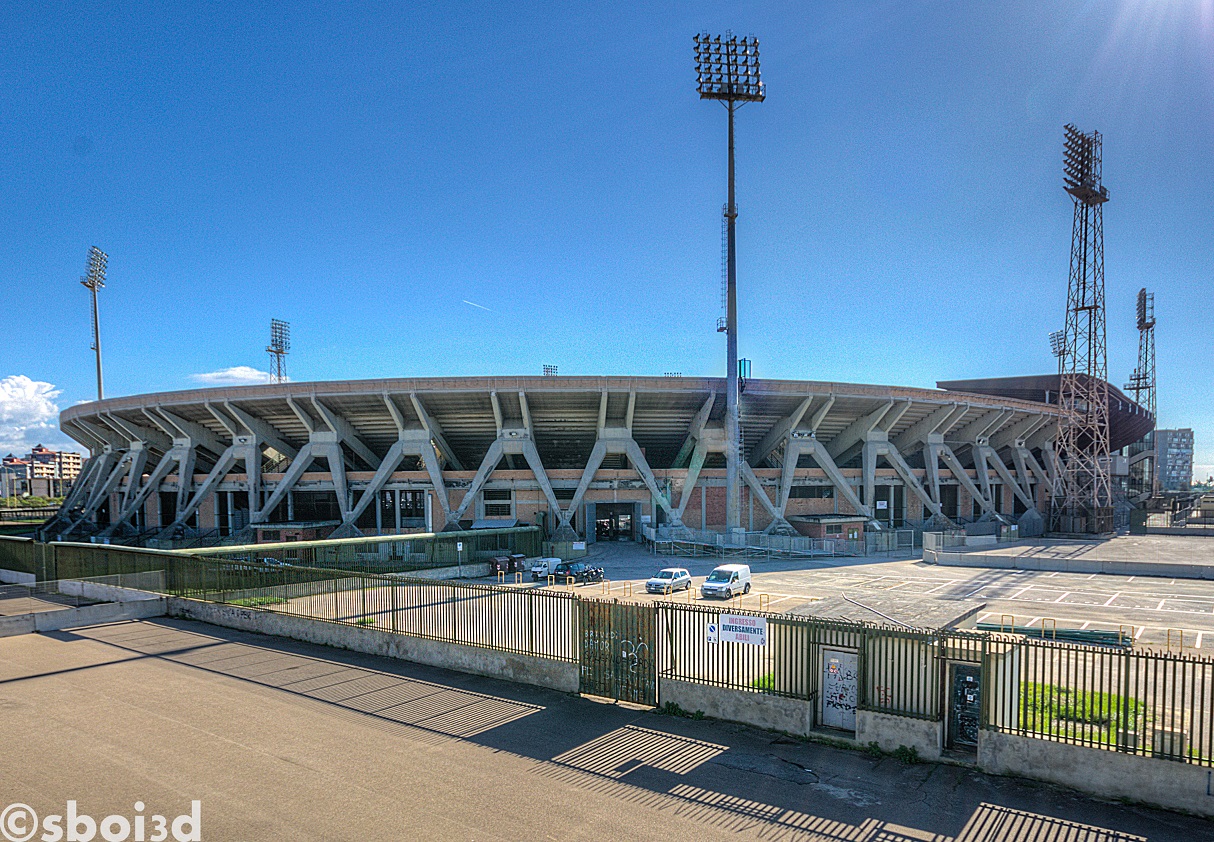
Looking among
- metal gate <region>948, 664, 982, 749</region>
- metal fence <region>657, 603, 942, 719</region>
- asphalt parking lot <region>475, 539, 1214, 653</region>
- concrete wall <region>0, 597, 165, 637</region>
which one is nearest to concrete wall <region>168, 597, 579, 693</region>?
concrete wall <region>0, 597, 165, 637</region>

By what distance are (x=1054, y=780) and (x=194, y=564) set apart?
73.1 feet

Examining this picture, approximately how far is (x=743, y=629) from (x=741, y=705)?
51.0 inches

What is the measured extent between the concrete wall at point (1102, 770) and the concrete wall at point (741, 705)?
2.57 metres

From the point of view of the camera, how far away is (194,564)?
2028cm

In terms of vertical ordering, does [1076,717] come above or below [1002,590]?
above

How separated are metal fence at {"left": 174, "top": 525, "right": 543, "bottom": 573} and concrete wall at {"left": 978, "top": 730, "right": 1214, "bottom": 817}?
73.9 feet

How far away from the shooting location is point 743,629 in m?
11.2

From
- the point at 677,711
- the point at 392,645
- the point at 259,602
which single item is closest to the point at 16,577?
the point at 259,602

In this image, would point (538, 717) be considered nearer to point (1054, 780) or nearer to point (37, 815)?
→ point (37, 815)

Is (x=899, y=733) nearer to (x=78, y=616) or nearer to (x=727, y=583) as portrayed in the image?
(x=727, y=583)

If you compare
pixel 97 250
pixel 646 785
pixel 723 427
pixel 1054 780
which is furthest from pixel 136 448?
pixel 1054 780

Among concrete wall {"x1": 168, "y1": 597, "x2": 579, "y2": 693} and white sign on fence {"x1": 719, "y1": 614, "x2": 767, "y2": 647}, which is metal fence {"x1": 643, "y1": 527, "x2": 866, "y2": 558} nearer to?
concrete wall {"x1": 168, "y1": 597, "x2": 579, "y2": 693}

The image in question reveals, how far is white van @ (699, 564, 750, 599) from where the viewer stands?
2589cm

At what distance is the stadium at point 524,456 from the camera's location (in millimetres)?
42219
